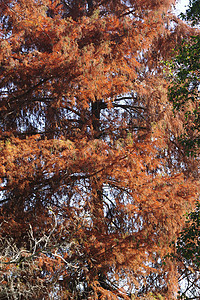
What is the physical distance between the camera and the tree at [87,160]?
779 centimetres

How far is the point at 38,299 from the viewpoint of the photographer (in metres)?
6.08

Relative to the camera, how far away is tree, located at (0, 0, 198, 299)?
25.6 ft

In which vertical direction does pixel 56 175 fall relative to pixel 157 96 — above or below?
below

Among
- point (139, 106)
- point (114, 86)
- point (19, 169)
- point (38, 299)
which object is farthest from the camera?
point (139, 106)

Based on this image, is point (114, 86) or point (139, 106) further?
point (139, 106)

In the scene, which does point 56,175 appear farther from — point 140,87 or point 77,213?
point 140,87

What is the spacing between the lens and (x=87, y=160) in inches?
305

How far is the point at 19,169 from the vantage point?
295 inches

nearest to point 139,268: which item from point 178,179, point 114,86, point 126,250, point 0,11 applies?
point 126,250

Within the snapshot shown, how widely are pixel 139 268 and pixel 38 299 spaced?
8.96 ft

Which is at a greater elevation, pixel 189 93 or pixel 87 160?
pixel 189 93

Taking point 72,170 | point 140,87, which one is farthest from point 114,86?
point 72,170

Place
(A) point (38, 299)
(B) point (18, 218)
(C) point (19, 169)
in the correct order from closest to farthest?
1. (A) point (38, 299)
2. (C) point (19, 169)
3. (B) point (18, 218)

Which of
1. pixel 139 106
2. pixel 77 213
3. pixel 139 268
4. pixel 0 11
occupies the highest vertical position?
pixel 0 11
